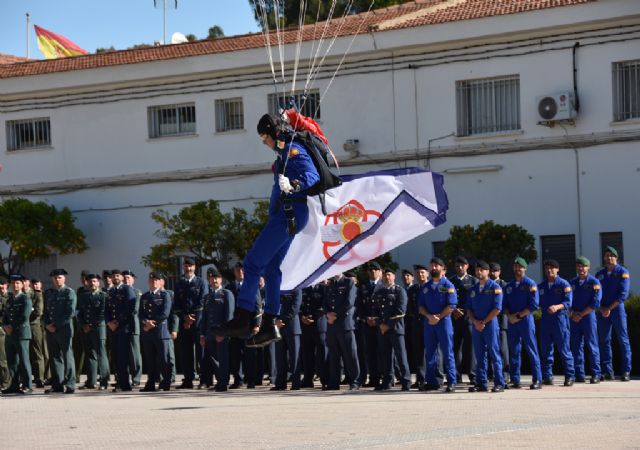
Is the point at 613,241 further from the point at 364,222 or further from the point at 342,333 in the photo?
the point at 364,222

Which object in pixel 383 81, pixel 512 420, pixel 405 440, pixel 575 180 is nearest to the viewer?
pixel 405 440

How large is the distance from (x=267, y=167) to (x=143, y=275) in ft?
13.1

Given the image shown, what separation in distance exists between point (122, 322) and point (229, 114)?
31.0 feet

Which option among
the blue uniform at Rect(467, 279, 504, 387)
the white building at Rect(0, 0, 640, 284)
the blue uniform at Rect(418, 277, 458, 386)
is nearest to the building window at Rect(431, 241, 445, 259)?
the white building at Rect(0, 0, 640, 284)

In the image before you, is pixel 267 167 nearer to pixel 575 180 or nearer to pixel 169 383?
pixel 575 180

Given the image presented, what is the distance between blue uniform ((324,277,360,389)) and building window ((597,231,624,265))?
718 cm

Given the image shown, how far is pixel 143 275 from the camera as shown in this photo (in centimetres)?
2844

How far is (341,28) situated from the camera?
1089 inches

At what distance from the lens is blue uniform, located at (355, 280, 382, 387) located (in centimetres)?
1814

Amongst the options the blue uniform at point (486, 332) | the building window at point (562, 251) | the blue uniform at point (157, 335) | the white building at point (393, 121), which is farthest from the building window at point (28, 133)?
the blue uniform at point (486, 332)

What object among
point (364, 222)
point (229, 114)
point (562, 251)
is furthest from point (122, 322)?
point (229, 114)

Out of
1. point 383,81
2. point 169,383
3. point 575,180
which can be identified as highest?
point 383,81

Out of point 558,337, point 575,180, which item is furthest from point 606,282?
point 575,180

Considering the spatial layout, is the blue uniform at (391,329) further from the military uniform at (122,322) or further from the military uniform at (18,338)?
the military uniform at (18,338)
